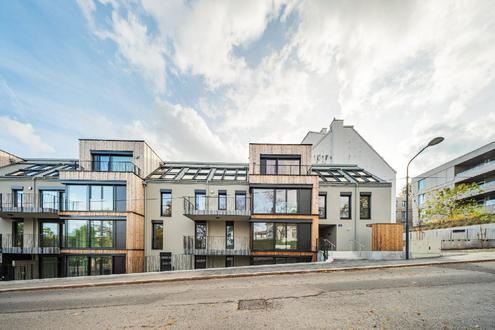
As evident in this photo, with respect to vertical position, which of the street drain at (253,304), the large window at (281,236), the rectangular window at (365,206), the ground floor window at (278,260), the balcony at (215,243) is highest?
the rectangular window at (365,206)

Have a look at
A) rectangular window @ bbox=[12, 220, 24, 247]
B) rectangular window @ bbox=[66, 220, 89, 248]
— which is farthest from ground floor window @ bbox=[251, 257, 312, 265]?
rectangular window @ bbox=[12, 220, 24, 247]

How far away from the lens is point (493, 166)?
1091 inches

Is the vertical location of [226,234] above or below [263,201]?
below

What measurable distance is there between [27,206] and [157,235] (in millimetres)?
9755

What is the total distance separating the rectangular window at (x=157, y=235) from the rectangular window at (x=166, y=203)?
0.84 metres

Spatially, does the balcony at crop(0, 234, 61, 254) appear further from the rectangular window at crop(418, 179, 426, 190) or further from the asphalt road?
the rectangular window at crop(418, 179, 426, 190)

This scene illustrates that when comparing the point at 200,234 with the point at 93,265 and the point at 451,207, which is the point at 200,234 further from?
the point at 451,207

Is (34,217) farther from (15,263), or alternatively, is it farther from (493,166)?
(493,166)

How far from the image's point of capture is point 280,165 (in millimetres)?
17297

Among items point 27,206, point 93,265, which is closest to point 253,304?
point 93,265

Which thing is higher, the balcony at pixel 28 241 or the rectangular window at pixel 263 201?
the rectangular window at pixel 263 201

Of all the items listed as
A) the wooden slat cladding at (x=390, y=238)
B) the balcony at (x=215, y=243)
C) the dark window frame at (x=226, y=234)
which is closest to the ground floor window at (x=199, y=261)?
the balcony at (x=215, y=243)

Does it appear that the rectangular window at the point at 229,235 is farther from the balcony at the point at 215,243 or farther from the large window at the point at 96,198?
→ the large window at the point at 96,198

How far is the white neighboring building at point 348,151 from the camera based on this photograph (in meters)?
23.2
